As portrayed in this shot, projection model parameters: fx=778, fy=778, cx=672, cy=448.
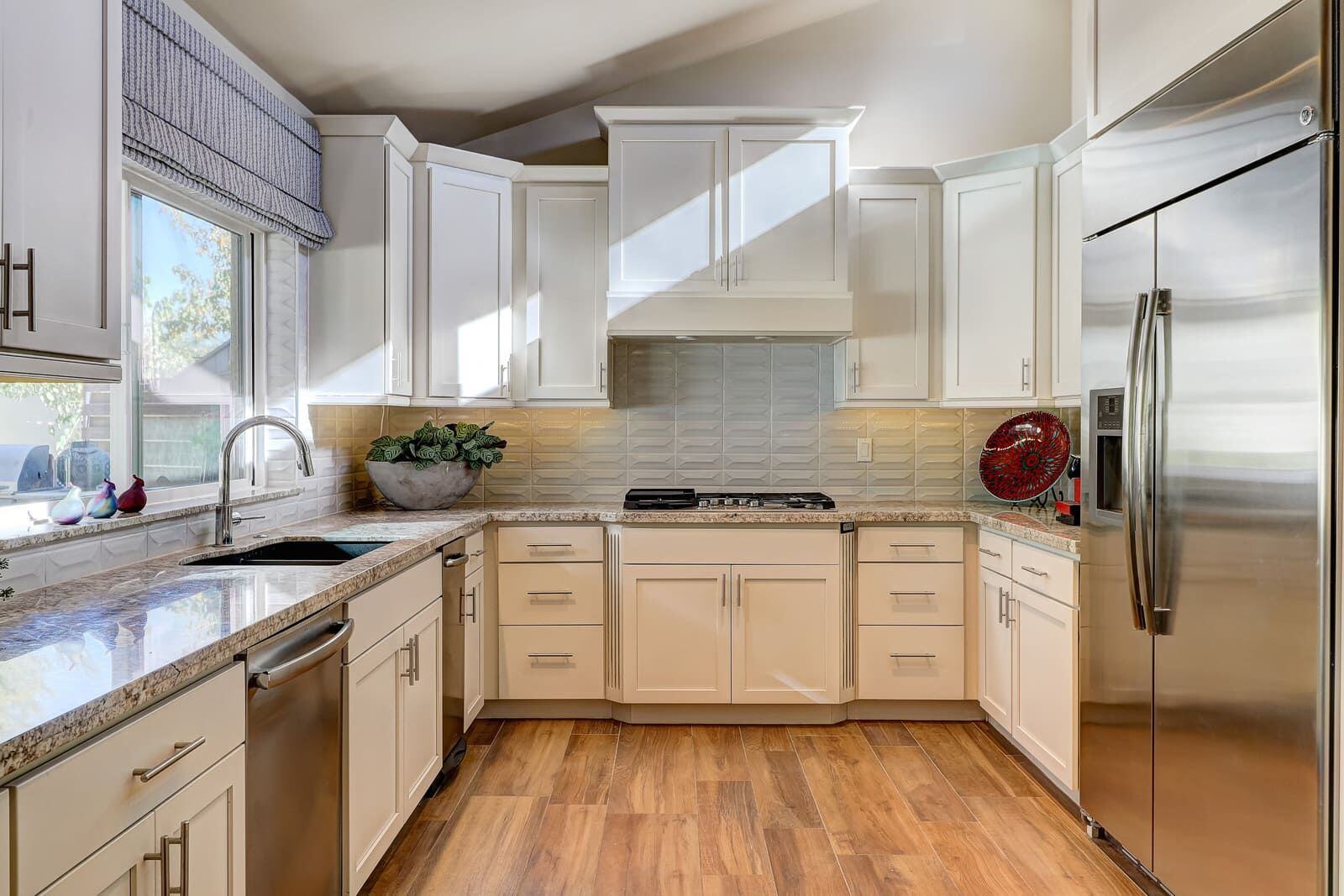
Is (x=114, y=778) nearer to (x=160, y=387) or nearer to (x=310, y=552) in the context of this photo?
(x=310, y=552)

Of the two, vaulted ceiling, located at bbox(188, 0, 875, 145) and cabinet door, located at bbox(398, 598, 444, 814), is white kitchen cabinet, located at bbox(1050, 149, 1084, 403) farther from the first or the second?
cabinet door, located at bbox(398, 598, 444, 814)

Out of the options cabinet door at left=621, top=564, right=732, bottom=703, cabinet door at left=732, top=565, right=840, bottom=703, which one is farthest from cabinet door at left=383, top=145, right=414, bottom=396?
cabinet door at left=732, top=565, right=840, bottom=703

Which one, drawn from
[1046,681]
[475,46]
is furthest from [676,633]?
[475,46]

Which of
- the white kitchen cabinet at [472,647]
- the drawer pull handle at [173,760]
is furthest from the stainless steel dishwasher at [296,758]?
the white kitchen cabinet at [472,647]

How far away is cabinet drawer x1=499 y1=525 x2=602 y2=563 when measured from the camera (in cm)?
320

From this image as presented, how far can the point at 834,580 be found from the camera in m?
3.16

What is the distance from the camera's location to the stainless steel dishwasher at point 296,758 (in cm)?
142

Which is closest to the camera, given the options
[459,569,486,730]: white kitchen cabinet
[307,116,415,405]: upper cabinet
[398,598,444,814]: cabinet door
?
[398,598,444,814]: cabinet door

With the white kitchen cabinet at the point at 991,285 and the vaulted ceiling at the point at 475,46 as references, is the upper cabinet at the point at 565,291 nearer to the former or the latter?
the vaulted ceiling at the point at 475,46

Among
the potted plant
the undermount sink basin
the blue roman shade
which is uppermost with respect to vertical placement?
the blue roman shade

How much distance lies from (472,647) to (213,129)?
6.29 ft

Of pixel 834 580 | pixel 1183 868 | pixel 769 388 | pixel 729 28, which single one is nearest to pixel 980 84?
pixel 729 28

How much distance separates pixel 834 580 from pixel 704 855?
4.13ft

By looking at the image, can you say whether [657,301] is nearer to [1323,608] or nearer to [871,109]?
[871,109]
